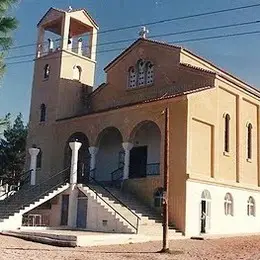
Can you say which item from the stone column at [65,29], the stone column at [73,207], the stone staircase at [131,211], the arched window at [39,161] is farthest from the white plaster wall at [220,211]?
the stone column at [65,29]

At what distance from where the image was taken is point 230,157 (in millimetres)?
27734

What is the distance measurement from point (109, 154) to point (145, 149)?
2981 millimetres

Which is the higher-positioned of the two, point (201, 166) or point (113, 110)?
point (113, 110)

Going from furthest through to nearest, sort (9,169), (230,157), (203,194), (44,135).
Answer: (9,169)
(44,135)
(230,157)
(203,194)

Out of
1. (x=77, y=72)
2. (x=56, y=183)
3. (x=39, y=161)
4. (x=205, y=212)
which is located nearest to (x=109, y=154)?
(x=56, y=183)

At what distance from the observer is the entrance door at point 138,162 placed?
28516mm

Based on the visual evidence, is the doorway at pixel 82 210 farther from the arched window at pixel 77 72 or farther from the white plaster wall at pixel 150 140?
the arched window at pixel 77 72

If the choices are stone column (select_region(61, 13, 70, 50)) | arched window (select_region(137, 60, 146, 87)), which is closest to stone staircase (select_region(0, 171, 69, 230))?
arched window (select_region(137, 60, 146, 87))

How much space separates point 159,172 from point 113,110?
4816mm

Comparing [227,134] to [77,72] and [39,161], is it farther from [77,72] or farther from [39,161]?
[39,161]

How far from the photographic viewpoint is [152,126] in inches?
1136

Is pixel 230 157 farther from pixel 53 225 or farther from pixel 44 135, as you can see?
pixel 44 135

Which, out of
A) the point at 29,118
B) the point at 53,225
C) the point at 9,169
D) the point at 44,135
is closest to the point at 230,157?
the point at 53,225

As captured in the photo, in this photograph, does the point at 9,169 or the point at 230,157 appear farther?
the point at 9,169
